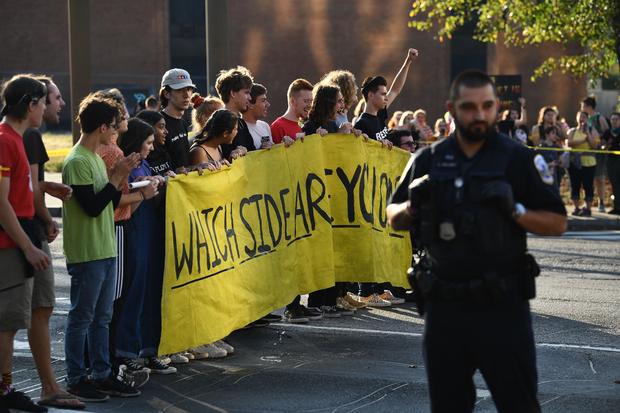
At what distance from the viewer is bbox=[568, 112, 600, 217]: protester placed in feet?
65.6

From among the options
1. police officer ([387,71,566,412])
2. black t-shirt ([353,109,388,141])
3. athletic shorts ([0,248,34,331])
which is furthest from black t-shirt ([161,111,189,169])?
police officer ([387,71,566,412])

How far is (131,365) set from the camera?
304 inches

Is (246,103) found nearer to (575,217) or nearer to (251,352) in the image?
(251,352)

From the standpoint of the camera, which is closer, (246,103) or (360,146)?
(246,103)

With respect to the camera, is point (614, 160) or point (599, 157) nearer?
point (614, 160)

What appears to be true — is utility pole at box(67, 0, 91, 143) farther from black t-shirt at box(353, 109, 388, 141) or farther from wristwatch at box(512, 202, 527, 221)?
wristwatch at box(512, 202, 527, 221)

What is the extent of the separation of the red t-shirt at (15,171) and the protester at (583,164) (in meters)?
14.5

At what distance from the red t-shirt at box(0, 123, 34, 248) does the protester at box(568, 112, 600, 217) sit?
14.5 metres

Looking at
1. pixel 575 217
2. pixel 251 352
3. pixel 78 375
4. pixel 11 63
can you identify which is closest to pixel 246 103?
pixel 251 352

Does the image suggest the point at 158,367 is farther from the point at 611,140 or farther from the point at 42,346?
the point at 611,140

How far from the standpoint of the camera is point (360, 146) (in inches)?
403

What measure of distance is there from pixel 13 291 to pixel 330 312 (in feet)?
13.7

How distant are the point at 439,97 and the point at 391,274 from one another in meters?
37.0

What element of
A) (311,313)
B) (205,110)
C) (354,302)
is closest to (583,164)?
(354,302)
